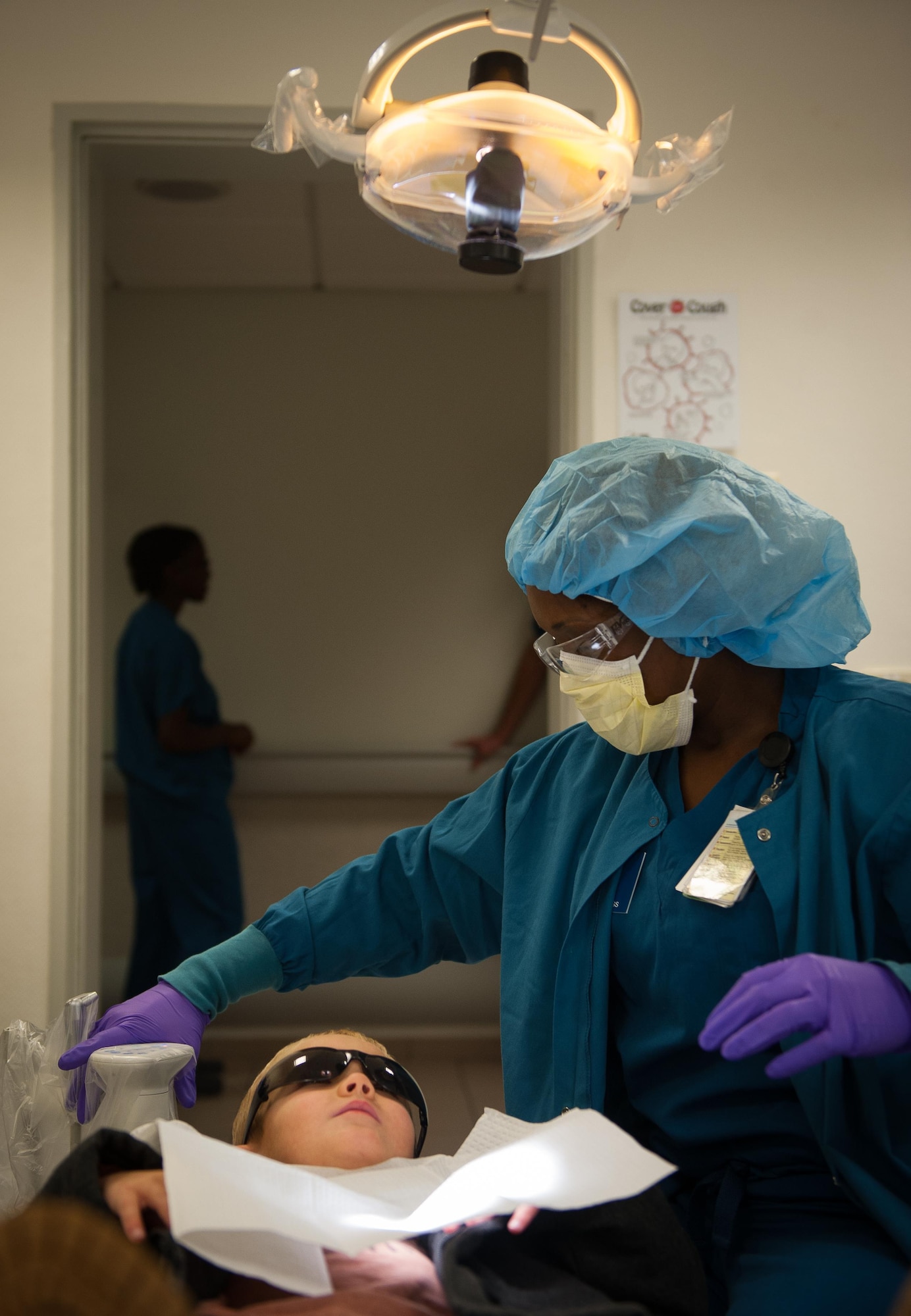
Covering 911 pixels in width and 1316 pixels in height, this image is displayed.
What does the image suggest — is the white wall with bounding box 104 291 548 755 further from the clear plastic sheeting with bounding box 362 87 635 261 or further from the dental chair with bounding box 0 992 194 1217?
the clear plastic sheeting with bounding box 362 87 635 261

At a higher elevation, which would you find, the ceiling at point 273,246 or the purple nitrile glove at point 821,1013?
the ceiling at point 273,246

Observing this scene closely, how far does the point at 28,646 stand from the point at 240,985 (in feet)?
4.30

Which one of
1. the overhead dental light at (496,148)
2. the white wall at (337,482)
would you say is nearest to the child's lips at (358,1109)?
the overhead dental light at (496,148)

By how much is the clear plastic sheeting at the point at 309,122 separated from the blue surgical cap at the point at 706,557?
0.48m

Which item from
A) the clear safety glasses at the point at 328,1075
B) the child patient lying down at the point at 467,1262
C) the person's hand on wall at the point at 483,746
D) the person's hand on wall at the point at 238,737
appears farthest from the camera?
the person's hand on wall at the point at 483,746

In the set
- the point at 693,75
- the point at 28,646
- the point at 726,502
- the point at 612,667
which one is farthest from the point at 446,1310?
the point at 693,75

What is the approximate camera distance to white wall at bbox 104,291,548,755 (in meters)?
4.79

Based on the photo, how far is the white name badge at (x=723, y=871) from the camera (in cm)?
134

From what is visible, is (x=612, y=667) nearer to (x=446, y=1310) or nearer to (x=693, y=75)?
(x=446, y=1310)

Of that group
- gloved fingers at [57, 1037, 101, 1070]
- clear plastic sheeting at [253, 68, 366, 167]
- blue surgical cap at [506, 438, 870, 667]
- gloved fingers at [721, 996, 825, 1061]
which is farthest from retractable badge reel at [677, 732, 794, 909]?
clear plastic sheeting at [253, 68, 366, 167]

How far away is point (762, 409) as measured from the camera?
8.85 ft

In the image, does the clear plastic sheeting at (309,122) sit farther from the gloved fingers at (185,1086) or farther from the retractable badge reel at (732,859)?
the gloved fingers at (185,1086)

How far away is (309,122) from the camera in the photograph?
1.35 meters

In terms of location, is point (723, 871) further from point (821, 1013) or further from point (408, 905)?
point (408, 905)
